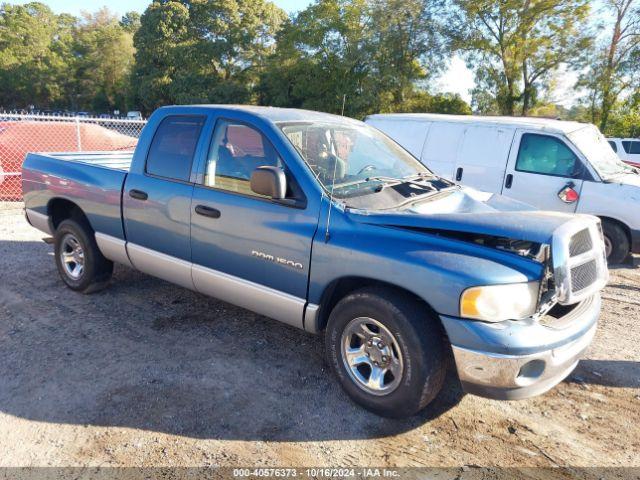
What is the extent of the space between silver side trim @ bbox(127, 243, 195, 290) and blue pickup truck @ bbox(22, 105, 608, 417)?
14mm

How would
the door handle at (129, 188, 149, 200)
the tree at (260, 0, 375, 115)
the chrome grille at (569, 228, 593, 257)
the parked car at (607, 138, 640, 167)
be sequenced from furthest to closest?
the tree at (260, 0, 375, 115) < the parked car at (607, 138, 640, 167) < the door handle at (129, 188, 149, 200) < the chrome grille at (569, 228, 593, 257)

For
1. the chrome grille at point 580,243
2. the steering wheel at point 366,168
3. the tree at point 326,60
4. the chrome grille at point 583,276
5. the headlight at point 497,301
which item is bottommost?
the headlight at point 497,301

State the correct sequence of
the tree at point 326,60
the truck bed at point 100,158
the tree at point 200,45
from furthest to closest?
the tree at point 200,45 → the tree at point 326,60 → the truck bed at point 100,158

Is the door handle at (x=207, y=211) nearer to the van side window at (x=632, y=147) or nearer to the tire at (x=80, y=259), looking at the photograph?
the tire at (x=80, y=259)

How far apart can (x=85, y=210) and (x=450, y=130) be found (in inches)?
218

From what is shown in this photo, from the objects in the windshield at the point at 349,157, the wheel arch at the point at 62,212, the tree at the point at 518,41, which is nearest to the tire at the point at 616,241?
the windshield at the point at 349,157

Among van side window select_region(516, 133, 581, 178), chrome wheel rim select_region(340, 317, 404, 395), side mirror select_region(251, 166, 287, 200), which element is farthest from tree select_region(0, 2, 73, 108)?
chrome wheel rim select_region(340, 317, 404, 395)

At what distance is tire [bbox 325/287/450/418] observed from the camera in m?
2.80

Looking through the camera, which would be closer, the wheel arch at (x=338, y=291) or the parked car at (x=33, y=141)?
the wheel arch at (x=338, y=291)

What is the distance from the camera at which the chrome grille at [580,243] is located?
2796 mm

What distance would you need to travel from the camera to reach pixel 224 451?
2760 millimetres

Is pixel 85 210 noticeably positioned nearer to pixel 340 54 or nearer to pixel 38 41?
pixel 340 54

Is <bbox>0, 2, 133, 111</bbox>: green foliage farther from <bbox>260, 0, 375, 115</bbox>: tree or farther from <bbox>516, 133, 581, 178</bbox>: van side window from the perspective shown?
<bbox>516, 133, 581, 178</bbox>: van side window

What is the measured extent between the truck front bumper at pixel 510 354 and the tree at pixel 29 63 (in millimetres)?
72174
